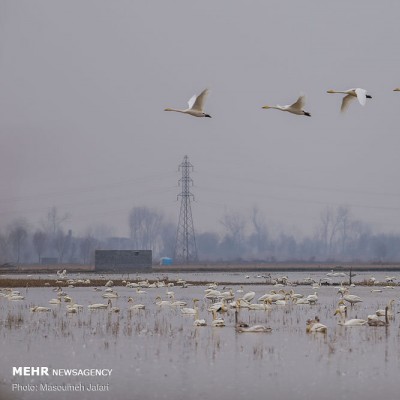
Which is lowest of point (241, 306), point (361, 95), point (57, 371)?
point (57, 371)

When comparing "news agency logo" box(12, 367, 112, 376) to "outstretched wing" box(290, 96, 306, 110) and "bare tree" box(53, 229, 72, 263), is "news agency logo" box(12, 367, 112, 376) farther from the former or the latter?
"bare tree" box(53, 229, 72, 263)

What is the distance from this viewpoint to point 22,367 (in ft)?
68.9

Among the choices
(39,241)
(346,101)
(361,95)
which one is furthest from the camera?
(39,241)

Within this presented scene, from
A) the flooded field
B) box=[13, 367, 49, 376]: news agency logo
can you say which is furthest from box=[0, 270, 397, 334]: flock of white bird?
box=[13, 367, 49, 376]: news agency logo

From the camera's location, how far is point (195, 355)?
22891mm

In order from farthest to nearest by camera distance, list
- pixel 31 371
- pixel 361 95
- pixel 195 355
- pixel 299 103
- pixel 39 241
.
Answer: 1. pixel 39 241
2. pixel 299 103
3. pixel 361 95
4. pixel 195 355
5. pixel 31 371

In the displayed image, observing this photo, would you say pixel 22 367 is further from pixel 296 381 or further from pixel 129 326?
pixel 129 326

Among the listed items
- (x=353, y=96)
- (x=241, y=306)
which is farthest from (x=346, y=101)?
(x=241, y=306)

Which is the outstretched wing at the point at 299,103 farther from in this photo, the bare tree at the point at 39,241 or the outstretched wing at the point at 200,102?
the bare tree at the point at 39,241

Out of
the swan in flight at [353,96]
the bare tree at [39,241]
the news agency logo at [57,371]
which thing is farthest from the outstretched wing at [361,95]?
the bare tree at [39,241]

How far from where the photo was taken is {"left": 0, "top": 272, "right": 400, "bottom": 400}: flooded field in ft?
60.3

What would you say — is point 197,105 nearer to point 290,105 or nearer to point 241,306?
point 290,105

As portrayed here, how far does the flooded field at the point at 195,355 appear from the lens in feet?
60.3

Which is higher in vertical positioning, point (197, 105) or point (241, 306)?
point (197, 105)
